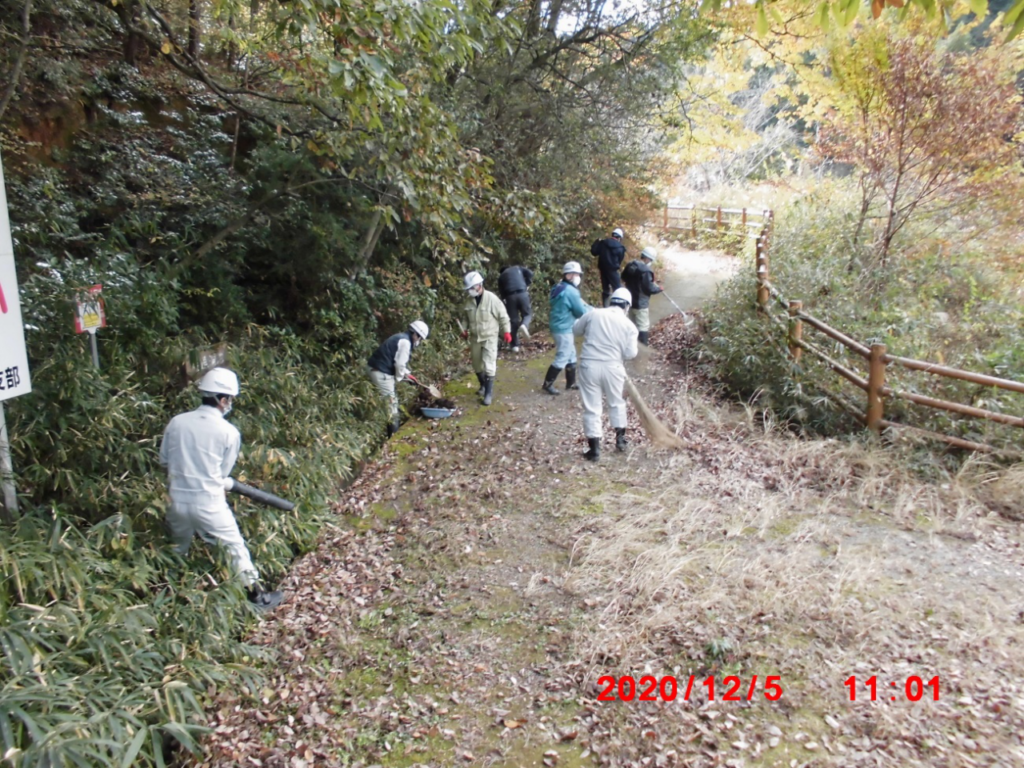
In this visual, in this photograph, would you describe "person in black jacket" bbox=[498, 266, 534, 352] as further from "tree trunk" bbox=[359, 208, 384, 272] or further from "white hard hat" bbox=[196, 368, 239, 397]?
"white hard hat" bbox=[196, 368, 239, 397]

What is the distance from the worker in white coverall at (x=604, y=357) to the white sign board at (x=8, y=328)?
4.53 m

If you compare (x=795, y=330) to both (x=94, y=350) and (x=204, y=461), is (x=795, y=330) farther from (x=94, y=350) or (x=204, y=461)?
(x=94, y=350)

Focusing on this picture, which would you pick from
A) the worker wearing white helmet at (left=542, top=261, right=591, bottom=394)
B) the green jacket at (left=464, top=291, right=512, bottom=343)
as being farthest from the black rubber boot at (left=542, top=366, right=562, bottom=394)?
the green jacket at (left=464, top=291, right=512, bottom=343)

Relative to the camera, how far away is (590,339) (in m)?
6.70

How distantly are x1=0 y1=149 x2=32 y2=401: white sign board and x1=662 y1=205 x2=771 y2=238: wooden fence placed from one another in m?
17.1

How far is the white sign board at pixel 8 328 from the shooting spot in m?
3.79

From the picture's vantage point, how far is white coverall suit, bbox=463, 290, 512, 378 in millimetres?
8281

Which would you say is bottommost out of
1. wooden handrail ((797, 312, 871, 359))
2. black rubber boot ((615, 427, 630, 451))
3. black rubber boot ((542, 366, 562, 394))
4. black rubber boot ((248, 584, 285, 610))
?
black rubber boot ((248, 584, 285, 610))

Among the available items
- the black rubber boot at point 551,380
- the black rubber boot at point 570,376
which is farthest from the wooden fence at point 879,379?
the black rubber boot at point 551,380

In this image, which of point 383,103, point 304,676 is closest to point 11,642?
point 304,676

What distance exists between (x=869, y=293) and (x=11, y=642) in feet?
37.0

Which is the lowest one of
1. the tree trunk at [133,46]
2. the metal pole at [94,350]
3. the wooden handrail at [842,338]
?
the wooden handrail at [842,338]

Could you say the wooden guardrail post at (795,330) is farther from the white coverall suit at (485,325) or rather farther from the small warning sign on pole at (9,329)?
the small warning sign on pole at (9,329)

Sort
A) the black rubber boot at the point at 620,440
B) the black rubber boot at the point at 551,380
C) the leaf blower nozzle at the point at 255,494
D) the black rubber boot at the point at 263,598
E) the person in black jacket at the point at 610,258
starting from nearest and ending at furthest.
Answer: the leaf blower nozzle at the point at 255,494 → the black rubber boot at the point at 263,598 → the black rubber boot at the point at 620,440 → the black rubber boot at the point at 551,380 → the person in black jacket at the point at 610,258
